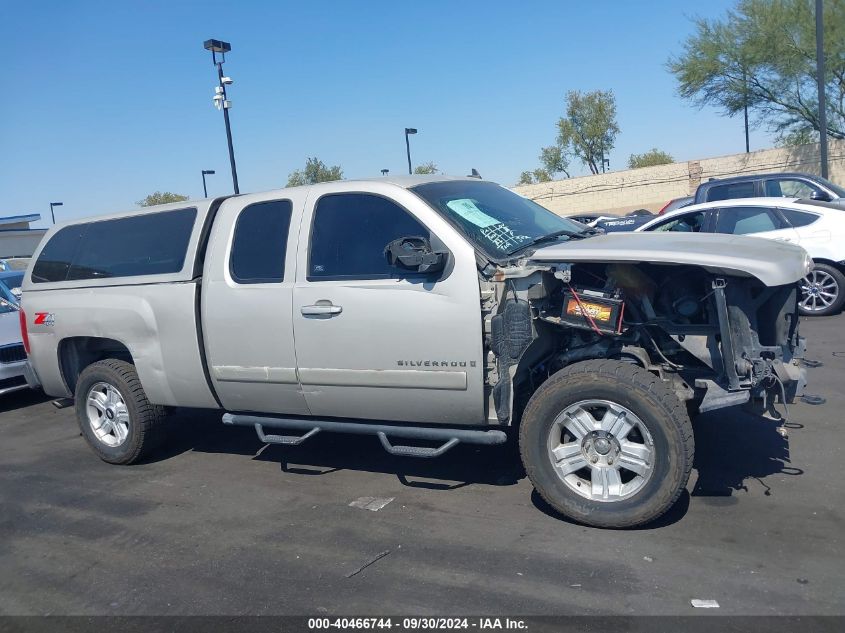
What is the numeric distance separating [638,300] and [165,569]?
309 centimetres

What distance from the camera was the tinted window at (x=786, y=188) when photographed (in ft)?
39.4

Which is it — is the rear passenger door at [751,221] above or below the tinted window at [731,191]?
below

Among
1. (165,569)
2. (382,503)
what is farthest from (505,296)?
(165,569)

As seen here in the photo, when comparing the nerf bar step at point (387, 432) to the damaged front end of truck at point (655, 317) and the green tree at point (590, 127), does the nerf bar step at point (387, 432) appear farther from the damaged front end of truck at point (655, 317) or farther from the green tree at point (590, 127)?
the green tree at point (590, 127)

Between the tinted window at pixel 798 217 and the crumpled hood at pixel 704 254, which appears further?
the tinted window at pixel 798 217

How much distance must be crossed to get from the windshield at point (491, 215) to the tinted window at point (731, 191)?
7.77 meters

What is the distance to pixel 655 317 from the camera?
4.25 m

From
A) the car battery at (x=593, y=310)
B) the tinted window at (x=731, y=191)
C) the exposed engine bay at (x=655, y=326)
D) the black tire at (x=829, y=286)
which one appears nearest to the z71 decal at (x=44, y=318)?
the exposed engine bay at (x=655, y=326)

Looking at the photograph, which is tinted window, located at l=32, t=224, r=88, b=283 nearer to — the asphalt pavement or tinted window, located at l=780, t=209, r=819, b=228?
the asphalt pavement

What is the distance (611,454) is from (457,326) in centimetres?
113

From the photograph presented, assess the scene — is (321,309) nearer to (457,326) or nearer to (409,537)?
(457,326)

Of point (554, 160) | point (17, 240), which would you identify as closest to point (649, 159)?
point (554, 160)

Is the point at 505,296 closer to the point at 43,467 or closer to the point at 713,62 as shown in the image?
the point at 43,467

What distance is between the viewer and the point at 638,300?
428 centimetres
